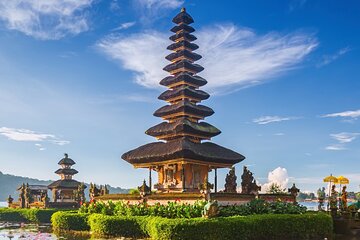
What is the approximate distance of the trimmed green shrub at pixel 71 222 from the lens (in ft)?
106

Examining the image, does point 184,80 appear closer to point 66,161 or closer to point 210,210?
point 210,210

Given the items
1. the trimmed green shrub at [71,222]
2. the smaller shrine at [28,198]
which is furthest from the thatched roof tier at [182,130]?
the smaller shrine at [28,198]

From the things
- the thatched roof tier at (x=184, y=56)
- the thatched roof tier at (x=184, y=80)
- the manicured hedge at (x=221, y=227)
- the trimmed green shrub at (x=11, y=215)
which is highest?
the thatched roof tier at (x=184, y=56)

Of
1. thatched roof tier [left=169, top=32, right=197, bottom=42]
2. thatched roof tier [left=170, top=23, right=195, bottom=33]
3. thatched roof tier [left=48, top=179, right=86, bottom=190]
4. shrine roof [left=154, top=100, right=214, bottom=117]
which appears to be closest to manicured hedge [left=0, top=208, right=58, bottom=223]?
thatched roof tier [left=48, top=179, right=86, bottom=190]

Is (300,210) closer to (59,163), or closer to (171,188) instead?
(171,188)

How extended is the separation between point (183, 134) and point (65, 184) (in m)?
30.4

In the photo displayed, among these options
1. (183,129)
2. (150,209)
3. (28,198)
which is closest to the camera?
(150,209)

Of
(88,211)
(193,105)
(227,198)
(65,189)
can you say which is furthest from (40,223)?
(227,198)

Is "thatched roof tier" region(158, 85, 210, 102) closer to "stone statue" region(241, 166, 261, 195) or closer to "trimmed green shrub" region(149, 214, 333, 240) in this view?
"stone statue" region(241, 166, 261, 195)

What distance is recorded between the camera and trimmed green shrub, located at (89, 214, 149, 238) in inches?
1007

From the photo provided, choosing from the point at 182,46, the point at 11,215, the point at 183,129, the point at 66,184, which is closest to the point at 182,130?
the point at 183,129

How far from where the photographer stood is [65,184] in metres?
60.4

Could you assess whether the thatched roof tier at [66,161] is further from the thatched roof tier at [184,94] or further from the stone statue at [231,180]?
the stone statue at [231,180]

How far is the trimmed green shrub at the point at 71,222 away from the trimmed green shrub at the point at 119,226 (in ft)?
9.86
